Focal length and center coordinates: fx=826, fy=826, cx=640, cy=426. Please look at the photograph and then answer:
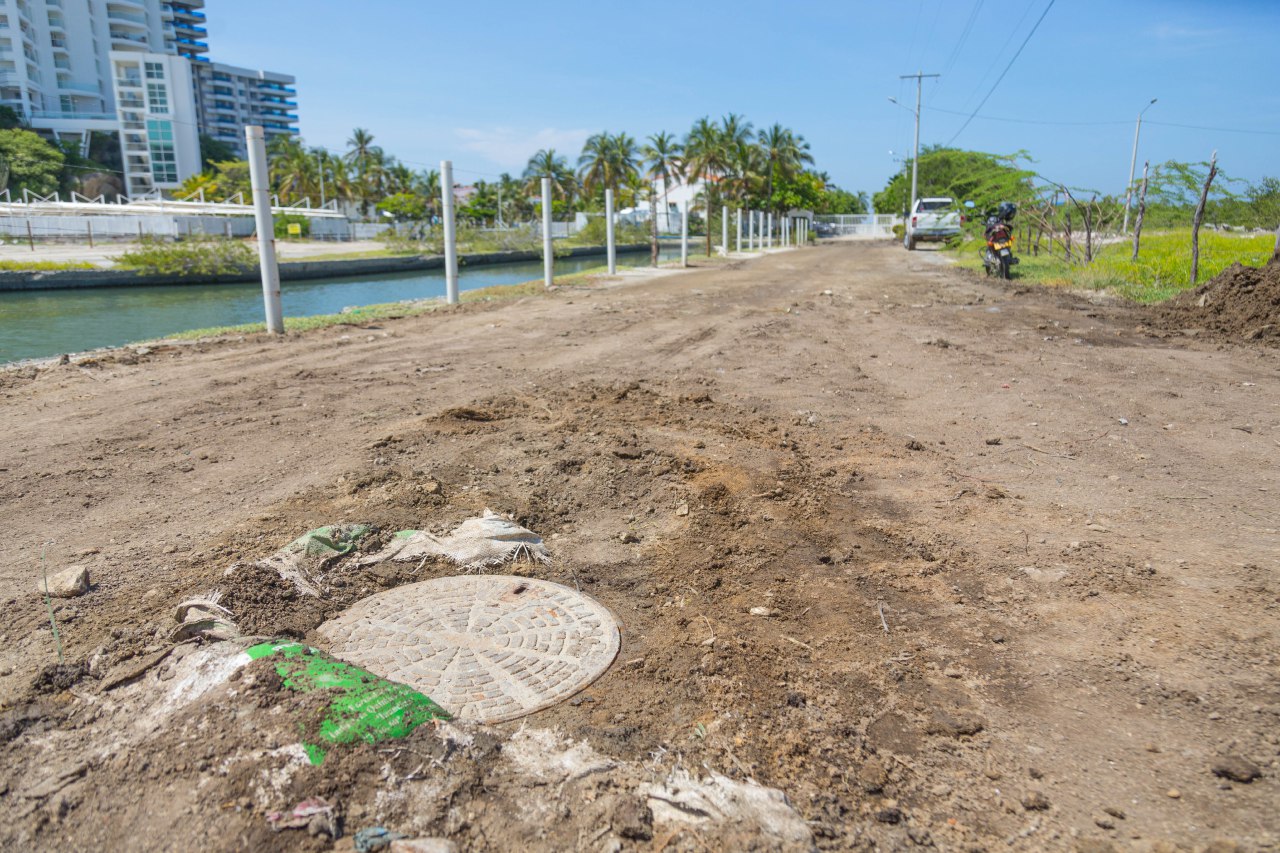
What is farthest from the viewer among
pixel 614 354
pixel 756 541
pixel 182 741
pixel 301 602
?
pixel 614 354

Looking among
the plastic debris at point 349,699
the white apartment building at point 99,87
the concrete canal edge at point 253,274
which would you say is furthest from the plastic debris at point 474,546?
the white apartment building at point 99,87

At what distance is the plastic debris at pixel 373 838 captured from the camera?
193 cm

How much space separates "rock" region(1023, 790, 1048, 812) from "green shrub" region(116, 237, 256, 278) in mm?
36234

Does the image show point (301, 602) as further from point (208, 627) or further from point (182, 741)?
point (182, 741)

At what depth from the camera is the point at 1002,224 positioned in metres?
17.7

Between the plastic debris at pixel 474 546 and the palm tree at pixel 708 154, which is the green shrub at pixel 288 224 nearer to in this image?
the palm tree at pixel 708 154

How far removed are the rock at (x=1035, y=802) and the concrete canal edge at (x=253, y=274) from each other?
35477 millimetres

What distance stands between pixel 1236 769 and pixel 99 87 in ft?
422

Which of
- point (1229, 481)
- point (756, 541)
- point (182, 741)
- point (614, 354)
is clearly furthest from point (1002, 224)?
point (182, 741)

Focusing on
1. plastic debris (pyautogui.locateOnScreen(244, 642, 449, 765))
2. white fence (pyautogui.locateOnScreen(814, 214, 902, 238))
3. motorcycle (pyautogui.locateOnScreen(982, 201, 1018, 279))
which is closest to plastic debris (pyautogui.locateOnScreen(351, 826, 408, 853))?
plastic debris (pyautogui.locateOnScreen(244, 642, 449, 765))

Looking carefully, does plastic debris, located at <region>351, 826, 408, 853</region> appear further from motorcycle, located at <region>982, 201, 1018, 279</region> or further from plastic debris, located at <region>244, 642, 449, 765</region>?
motorcycle, located at <region>982, 201, 1018, 279</region>

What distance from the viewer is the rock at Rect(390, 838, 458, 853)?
6.32 ft

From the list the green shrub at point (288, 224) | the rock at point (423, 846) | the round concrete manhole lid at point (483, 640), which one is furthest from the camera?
the green shrub at point (288, 224)

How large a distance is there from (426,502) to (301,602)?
111cm
